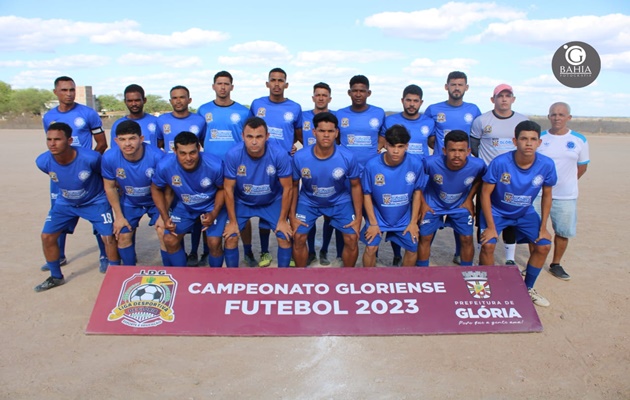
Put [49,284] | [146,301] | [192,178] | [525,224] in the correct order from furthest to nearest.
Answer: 1. [49,284]
2. [525,224]
3. [192,178]
4. [146,301]

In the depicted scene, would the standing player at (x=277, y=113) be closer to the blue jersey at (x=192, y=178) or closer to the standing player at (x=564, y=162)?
the blue jersey at (x=192, y=178)

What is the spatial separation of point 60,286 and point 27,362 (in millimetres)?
1770

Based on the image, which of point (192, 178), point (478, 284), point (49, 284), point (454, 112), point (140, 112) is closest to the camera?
point (478, 284)

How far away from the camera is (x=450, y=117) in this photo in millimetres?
6473

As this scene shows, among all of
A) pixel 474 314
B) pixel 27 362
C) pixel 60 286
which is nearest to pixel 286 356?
pixel 474 314

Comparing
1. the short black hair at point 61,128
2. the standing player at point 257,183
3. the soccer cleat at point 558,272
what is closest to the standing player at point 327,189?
the standing player at point 257,183

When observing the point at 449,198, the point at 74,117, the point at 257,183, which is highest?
the point at 74,117

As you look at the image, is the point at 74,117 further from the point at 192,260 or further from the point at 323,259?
the point at 323,259

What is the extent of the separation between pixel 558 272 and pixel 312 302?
3.49 m

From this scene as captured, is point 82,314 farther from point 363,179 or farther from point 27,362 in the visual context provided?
point 363,179

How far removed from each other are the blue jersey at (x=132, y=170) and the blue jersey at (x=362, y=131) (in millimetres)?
2428

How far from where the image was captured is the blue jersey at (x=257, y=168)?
5332 mm

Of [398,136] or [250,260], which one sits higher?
[398,136]

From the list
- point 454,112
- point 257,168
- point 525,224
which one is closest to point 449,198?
point 525,224
